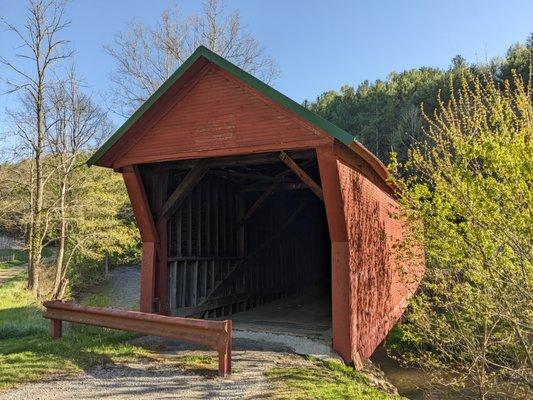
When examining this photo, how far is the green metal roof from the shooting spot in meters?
6.38

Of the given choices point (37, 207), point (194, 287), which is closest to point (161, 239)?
point (194, 287)

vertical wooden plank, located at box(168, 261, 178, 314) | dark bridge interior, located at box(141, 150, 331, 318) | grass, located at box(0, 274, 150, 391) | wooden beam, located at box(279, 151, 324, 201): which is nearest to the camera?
grass, located at box(0, 274, 150, 391)

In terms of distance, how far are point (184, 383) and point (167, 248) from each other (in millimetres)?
3913

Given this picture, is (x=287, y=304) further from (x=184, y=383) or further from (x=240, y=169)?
(x=184, y=383)

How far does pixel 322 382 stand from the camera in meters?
5.52

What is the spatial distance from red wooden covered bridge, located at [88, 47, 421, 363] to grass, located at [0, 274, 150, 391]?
1.31 m

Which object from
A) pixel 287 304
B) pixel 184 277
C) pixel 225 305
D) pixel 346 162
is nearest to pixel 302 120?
pixel 346 162

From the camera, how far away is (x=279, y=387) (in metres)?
5.15

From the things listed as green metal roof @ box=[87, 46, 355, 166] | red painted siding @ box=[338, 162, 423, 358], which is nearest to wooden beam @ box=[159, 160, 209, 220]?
green metal roof @ box=[87, 46, 355, 166]

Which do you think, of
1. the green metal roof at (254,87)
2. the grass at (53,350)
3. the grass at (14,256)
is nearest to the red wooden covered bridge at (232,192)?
the green metal roof at (254,87)

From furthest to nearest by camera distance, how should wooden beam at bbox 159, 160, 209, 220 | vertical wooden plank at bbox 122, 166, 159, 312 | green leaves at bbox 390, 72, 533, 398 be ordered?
wooden beam at bbox 159, 160, 209, 220 → vertical wooden plank at bbox 122, 166, 159, 312 → green leaves at bbox 390, 72, 533, 398

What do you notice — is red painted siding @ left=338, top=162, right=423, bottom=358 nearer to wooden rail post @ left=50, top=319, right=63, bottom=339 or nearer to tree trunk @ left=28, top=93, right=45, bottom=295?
wooden rail post @ left=50, top=319, right=63, bottom=339

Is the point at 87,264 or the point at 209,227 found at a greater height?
the point at 209,227

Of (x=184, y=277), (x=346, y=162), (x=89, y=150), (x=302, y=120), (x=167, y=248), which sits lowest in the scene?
(x=184, y=277)
